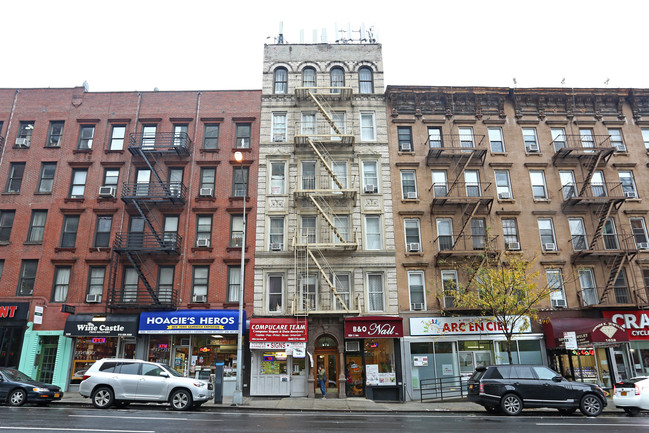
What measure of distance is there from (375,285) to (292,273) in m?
4.59

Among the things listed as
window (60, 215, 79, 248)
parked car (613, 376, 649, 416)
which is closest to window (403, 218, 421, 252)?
parked car (613, 376, 649, 416)

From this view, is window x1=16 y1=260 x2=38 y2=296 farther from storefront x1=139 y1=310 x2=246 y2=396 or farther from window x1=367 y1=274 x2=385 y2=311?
window x1=367 y1=274 x2=385 y2=311

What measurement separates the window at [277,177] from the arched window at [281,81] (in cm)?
503

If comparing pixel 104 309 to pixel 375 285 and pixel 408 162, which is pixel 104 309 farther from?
pixel 408 162

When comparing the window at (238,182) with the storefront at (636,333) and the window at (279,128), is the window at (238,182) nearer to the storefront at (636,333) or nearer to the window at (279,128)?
the window at (279,128)

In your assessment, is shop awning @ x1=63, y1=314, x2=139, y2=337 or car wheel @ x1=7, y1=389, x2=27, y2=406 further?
shop awning @ x1=63, y1=314, x2=139, y2=337

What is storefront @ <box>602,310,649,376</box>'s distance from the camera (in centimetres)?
2238

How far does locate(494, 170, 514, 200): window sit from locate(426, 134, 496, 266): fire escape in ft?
2.22

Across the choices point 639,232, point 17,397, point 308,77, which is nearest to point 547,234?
point 639,232

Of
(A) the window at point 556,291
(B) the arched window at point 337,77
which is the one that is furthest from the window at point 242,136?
(A) the window at point 556,291

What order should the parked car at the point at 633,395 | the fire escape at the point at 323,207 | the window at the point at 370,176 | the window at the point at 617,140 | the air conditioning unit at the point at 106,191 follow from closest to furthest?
the parked car at the point at 633,395 → the fire escape at the point at 323,207 → the air conditioning unit at the point at 106,191 → the window at the point at 370,176 → the window at the point at 617,140

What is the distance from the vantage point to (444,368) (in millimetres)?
22234

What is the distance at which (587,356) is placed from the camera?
22.7m

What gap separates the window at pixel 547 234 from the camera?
24413 mm
